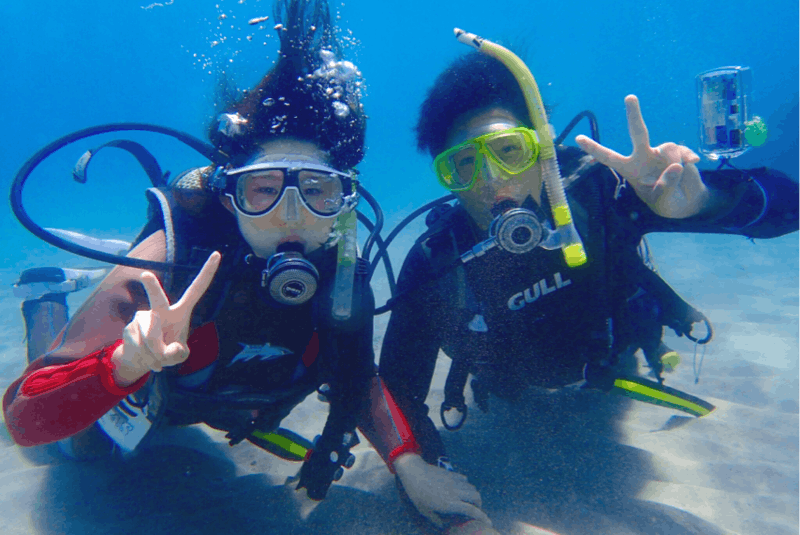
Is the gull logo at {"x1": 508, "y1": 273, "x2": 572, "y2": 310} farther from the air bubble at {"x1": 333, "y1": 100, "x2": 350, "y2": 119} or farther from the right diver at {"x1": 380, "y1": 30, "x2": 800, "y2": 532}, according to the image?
the air bubble at {"x1": 333, "y1": 100, "x2": 350, "y2": 119}

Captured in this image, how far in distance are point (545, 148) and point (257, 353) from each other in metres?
2.32

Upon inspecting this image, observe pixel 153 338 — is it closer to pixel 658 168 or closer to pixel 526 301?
pixel 526 301

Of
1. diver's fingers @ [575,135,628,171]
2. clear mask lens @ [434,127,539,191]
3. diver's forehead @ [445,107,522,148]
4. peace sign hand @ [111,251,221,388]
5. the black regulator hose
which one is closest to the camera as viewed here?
peace sign hand @ [111,251,221,388]

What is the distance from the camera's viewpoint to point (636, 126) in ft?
7.68

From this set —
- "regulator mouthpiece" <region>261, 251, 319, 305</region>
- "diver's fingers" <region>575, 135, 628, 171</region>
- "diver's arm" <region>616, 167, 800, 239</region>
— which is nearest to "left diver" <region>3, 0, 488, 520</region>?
"regulator mouthpiece" <region>261, 251, 319, 305</region>

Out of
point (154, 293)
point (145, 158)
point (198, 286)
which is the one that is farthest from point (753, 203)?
point (145, 158)

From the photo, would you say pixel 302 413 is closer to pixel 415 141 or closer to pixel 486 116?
pixel 415 141

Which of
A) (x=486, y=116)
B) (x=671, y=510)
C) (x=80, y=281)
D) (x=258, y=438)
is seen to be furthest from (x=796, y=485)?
(x=80, y=281)

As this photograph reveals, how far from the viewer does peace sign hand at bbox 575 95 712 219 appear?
2.36m

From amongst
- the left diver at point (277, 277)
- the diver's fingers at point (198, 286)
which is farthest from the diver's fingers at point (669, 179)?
the diver's fingers at point (198, 286)

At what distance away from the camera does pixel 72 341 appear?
6.68 ft

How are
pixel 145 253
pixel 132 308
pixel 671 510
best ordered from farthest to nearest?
pixel 671 510, pixel 145 253, pixel 132 308

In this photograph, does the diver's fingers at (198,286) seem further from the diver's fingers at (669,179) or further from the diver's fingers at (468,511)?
the diver's fingers at (669,179)

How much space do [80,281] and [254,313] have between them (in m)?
4.10
